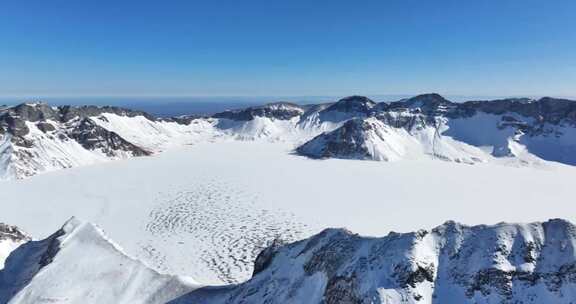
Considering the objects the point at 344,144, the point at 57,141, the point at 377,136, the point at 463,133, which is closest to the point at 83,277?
the point at 57,141

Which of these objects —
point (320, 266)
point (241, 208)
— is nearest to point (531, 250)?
point (320, 266)

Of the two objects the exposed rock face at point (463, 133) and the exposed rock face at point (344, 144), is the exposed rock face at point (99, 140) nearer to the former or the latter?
the exposed rock face at point (344, 144)

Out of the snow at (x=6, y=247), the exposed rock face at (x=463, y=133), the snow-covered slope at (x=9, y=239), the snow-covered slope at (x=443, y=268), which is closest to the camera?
the snow-covered slope at (x=443, y=268)

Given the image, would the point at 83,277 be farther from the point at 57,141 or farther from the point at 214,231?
the point at 57,141

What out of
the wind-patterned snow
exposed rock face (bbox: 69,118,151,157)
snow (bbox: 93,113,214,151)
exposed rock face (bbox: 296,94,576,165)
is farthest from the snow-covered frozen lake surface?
snow (bbox: 93,113,214,151)

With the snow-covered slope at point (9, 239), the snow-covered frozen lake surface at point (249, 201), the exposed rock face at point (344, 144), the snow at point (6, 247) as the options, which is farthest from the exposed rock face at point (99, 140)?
the snow at point (6, 247)

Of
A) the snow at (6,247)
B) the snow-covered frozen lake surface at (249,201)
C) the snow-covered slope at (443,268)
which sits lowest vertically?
the snow-covered frozen lake surface at (249,201)

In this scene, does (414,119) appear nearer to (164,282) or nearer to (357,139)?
(357,139)

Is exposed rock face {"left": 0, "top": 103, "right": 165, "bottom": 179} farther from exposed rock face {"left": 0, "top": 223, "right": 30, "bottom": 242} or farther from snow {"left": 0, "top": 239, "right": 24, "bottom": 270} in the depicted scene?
snow {"left": 0, "top": 239, "right": 24, "bottom": 270}
